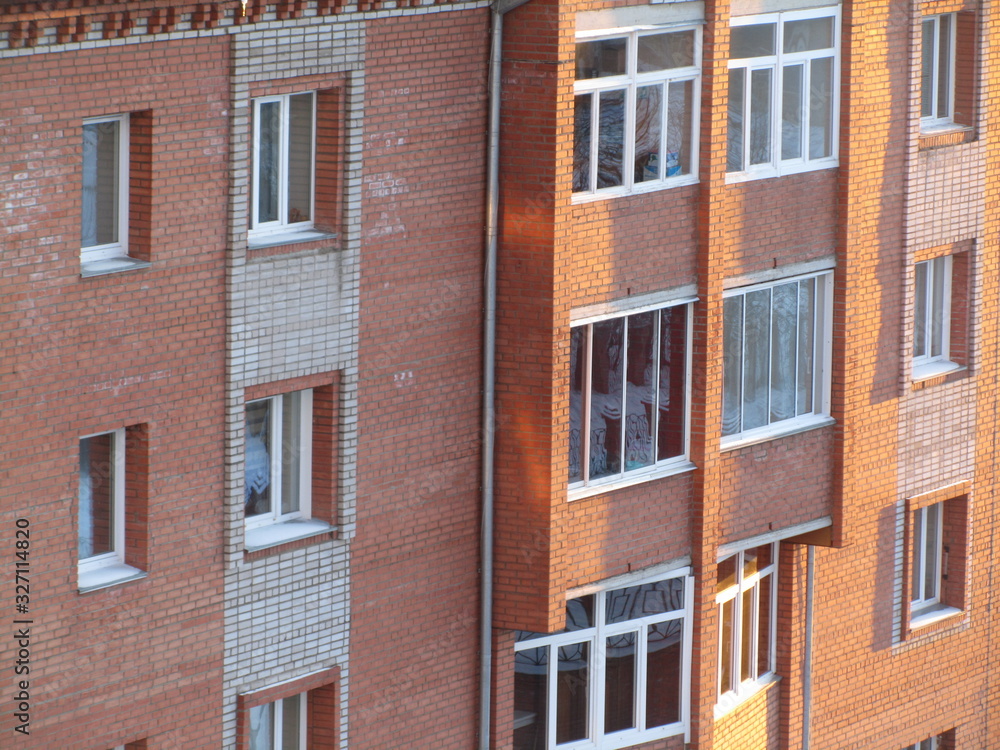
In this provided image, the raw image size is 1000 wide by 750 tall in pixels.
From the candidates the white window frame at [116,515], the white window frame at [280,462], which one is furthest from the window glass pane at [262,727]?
the white window frame at [116,515]

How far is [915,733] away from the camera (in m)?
28.2

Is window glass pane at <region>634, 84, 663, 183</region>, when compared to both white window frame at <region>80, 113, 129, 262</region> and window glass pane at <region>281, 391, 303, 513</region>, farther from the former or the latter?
white window frame at <region>80, 113, 129, 262</region>

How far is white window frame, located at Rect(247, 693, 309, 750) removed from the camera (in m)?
20.4

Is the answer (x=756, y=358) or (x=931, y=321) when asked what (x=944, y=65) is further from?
(x=756, y=358)

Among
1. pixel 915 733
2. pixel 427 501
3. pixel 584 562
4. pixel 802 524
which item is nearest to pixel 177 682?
pixel 427 501

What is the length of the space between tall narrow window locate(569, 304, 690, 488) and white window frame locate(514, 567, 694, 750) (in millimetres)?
1337

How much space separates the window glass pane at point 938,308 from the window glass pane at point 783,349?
347 cm

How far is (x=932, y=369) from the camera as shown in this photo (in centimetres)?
2736

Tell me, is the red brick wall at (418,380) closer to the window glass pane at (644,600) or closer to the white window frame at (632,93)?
the white window frame at (632,93)

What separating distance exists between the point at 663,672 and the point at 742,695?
6.59 feet

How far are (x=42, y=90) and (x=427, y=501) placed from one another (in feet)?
20.7

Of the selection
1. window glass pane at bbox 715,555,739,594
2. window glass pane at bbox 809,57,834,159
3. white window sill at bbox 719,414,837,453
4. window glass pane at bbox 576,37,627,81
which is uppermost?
window glass pane at bbox 576,37,627,81

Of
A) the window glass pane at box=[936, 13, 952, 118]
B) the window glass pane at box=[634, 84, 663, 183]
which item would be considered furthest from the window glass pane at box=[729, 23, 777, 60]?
the window glass pane at box=[936, 13, 952, 118]

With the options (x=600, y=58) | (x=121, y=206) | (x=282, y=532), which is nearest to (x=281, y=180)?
(x=121, y=206)
